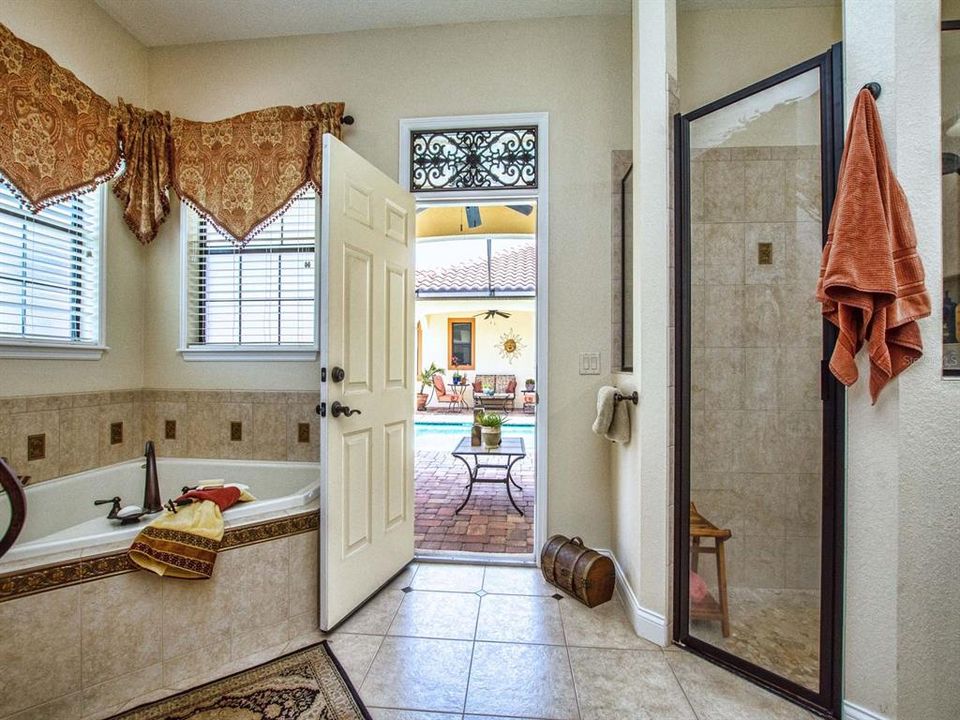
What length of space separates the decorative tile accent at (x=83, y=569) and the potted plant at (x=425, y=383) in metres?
9.35

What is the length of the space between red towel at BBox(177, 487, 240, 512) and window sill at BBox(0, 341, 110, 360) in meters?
1.12

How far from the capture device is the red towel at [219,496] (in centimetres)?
185

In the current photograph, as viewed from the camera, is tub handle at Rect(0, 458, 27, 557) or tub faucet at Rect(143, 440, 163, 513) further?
tub faucet at Rect(143, 440, 163, 513)

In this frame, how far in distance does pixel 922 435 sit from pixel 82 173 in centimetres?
374

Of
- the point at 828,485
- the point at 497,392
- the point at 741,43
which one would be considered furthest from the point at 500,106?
the point at 497,392

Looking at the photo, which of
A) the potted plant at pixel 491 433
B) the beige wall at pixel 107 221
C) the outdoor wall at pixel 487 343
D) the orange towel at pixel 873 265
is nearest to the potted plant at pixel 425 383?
the outdoor wall at pixel 487 343

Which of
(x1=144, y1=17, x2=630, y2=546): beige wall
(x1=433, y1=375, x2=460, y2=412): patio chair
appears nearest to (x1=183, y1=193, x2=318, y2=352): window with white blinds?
(x1=144, y1=17, x2=630, y2=546): beige wall

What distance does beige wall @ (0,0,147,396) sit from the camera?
210 centimetres

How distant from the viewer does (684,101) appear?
2.44 metres

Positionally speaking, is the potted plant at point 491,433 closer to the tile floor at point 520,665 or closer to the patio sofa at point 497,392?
the tile floor at point 520,665

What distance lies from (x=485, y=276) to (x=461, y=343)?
2.61 metres

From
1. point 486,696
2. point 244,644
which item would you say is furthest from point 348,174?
point 486,696

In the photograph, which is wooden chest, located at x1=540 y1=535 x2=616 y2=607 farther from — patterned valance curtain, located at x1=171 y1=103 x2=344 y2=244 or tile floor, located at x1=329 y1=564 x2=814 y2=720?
patterned valance curtain, located at x1=171 y1=103 x2=344 y2=244

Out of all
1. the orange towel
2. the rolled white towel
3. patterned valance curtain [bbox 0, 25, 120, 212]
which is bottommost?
the rolled white towel
